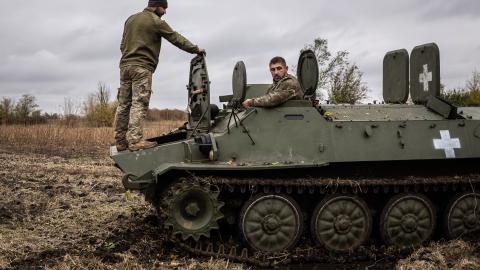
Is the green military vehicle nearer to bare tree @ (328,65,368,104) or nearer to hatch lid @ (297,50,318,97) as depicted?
hatch lid @ (297,50,318,97)

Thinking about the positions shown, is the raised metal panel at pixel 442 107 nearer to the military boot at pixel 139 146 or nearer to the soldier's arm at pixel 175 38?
the soldier's arm at pixel 175 38

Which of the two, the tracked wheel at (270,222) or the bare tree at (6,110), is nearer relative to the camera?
the tracked wheel at (270,222)

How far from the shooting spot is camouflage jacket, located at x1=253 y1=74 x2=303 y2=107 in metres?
7.11

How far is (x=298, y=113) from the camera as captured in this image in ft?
23.4

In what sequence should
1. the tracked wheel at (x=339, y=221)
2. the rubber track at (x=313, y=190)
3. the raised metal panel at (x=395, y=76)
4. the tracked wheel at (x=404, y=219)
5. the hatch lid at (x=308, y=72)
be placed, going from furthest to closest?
the raised metal panel at (x=395, y=76) → the hatch lid at (x=308, y=72) → the tracked wheel at (x=404, y=219) → the tracked wheel at (x=339, y=221) → the rubber track at (x=313, y=190)

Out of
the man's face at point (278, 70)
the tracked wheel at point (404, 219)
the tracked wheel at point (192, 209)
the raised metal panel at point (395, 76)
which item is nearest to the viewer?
the tracked wheel at point (192, 209)

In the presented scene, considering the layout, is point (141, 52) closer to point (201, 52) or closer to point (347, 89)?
point (201, 52)

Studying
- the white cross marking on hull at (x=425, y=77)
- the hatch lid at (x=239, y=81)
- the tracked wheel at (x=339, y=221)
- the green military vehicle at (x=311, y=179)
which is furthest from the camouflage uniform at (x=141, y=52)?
the white cross marking on hull at (x=425, y=77)

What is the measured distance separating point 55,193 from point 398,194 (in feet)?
22.3

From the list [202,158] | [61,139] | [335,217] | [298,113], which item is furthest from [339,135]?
[61,139]

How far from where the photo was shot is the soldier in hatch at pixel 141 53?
7.59 m

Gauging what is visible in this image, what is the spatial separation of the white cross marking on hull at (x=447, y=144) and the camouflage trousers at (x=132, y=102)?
12.7ft

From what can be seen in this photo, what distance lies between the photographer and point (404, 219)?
7.31 meters

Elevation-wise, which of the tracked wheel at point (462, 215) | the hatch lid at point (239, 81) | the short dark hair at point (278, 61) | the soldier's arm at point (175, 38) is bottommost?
the tracked wheel at point (462, 215)
